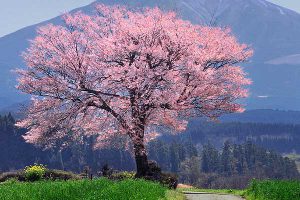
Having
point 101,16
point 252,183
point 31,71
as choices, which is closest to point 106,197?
point 252,183

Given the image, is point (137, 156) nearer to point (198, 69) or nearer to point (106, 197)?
point (198, 69)

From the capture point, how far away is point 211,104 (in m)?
42.7

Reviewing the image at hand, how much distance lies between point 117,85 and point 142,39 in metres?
4.49

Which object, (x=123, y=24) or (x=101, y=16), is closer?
(x=123, y=24)

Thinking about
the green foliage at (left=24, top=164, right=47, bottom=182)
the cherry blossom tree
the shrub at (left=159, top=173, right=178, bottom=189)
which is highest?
the cherry blossom tree

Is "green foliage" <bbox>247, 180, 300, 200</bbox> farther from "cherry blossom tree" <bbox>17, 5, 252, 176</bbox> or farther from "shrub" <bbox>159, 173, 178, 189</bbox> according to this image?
"cherry blossom tree" <bbox>17, 5, 252, 176</bbox>

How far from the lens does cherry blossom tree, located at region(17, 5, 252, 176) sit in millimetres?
39219

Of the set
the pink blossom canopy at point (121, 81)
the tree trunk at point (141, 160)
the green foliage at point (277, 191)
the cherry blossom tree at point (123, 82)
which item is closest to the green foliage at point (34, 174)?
the cherry blossom tree at point (123, 82)

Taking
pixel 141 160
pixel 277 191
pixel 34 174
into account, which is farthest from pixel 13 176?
pixel 277 191

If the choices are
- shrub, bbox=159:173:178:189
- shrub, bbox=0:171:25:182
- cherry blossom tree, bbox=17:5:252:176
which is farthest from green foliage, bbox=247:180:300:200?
shrub, bbox=0:171:25:182

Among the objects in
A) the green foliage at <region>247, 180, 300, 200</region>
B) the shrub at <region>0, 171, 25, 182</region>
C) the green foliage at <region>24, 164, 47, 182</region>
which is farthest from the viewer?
the shrub at <region>0, 171, 25, 182</region>

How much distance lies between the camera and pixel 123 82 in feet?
128

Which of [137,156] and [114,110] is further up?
[114,110]

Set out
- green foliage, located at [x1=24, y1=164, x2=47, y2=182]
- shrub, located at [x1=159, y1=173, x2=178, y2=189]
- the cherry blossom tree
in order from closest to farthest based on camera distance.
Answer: shrub, located at [x1=159, y1=173, x2=178, y2=189]
the cherry blossom tree
green foliage, located at [x1=24, y1=164, x2=47, y2=182]
